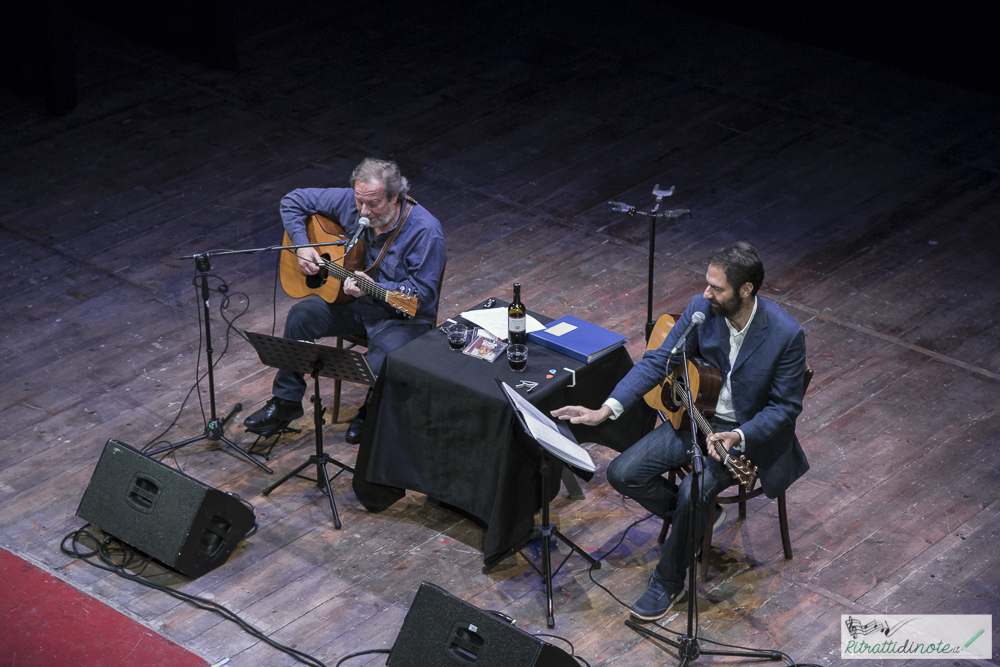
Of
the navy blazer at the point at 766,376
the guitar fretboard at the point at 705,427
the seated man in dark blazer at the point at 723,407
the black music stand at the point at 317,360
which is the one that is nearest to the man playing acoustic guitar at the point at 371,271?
the black music stand at the point at 317,360

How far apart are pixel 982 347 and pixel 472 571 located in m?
3.24

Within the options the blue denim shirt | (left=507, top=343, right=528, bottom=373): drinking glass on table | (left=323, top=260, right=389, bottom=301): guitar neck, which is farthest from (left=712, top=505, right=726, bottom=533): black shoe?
(left=323, top=260, right=389, bottom=301): guitar neck

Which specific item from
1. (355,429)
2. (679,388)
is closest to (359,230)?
(355,429)

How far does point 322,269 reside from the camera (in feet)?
18.5

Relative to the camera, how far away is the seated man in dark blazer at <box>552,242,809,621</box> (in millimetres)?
4512

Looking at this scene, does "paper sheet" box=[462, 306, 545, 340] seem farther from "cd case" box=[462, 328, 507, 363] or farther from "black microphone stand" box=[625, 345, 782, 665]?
"black microphone stand" box=[625, 345, 782, 665]

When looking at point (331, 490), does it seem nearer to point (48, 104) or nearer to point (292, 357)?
point (292, 357)

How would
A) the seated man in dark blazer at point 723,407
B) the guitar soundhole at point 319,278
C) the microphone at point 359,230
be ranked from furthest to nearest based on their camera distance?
1. the guitar soundhole at point 319,278
2. the microphone at point 359,230
3. the seated man in dark blazer at point 723,407

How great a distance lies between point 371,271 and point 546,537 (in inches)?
A: 63.4

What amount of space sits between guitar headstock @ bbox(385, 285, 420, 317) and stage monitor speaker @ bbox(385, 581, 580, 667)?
5.20ft

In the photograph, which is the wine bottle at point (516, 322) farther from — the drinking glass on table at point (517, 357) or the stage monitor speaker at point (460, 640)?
the stage monitor speaker at point (460, 640)

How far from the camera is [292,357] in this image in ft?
16.4

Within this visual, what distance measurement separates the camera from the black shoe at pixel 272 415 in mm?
5711

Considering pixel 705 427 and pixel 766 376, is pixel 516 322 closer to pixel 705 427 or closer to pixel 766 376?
pixel 705 427
